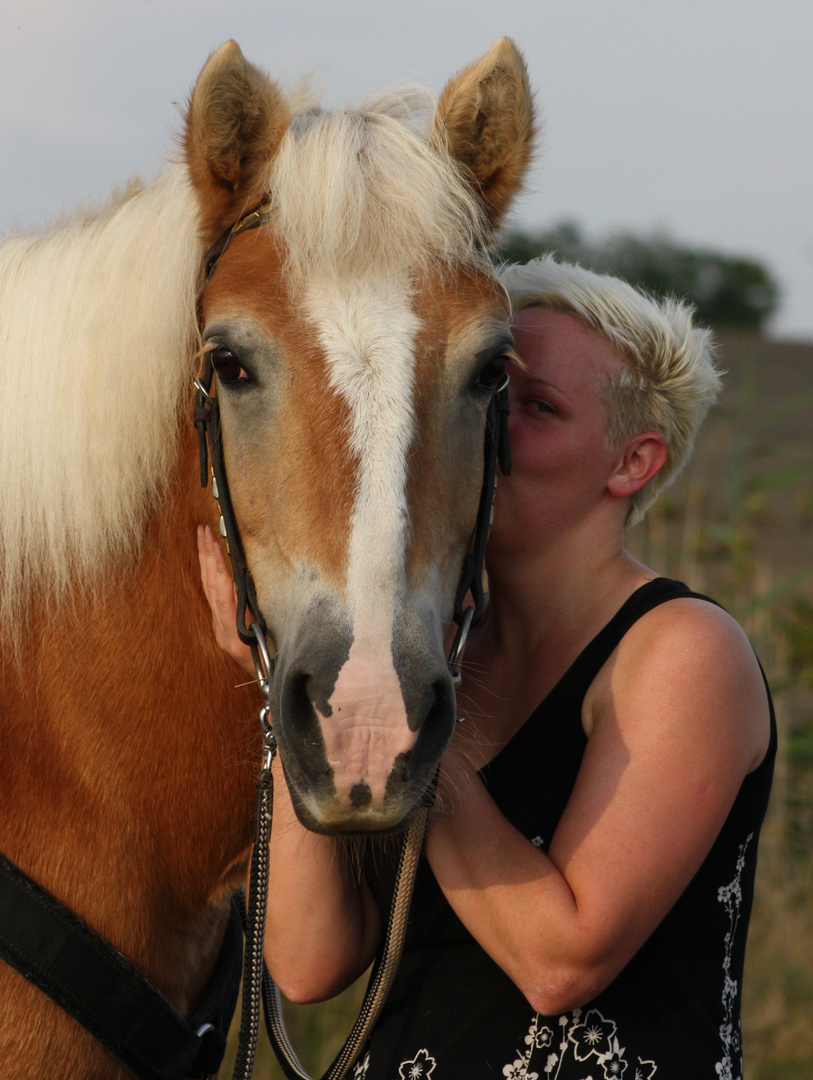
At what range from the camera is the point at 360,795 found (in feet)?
4.72

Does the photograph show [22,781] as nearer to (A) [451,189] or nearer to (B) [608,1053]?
(B) [608,1053]

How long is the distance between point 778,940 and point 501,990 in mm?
3475

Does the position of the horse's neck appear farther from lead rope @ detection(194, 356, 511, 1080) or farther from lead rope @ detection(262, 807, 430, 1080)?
lead rope @ detection(262, 807, 430, 1080)

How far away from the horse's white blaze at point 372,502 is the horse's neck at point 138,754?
46cm

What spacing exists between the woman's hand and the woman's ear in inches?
32.8

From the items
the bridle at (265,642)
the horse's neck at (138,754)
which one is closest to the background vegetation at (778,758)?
the bridle at (265,642)

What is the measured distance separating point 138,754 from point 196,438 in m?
0.62

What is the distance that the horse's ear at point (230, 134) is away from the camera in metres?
1.76

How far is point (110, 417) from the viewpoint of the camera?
1.87 metres

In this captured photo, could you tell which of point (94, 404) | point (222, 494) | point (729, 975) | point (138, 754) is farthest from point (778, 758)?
point (94, 404)

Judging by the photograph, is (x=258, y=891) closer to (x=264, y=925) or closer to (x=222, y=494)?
(x=264, y=925)

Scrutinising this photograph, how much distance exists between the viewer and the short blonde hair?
6.73 feet

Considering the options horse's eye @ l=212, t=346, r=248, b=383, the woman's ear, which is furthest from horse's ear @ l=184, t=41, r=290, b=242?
the woman's ear

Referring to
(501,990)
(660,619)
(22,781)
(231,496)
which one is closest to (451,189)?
(231,496)
